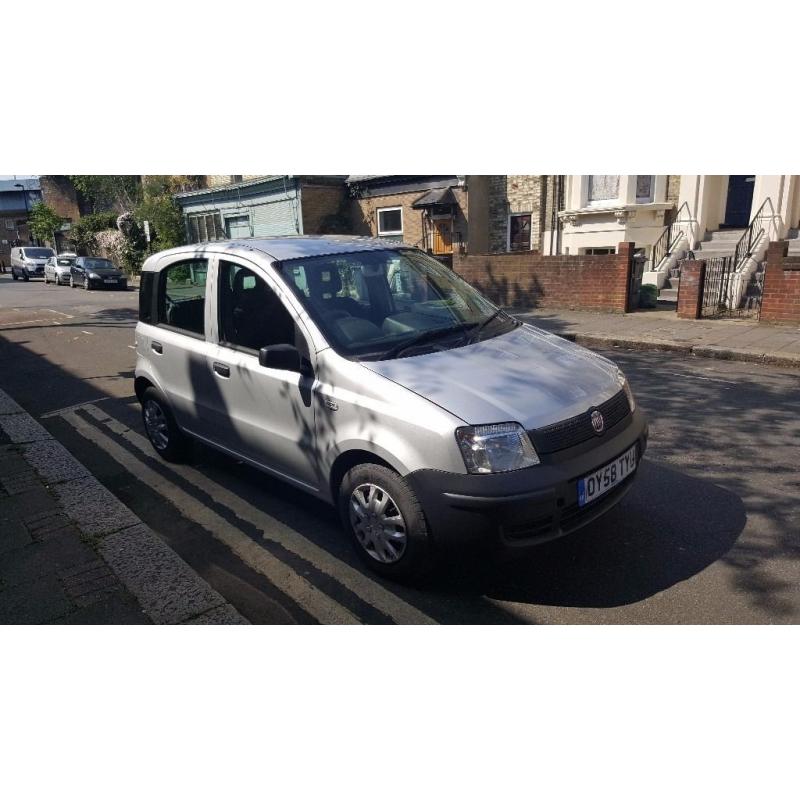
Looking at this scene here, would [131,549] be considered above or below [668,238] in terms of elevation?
below

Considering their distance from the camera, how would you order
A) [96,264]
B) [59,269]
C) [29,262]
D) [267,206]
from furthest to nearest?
[29,262]
[59,269]
[96,264]
[267,206]

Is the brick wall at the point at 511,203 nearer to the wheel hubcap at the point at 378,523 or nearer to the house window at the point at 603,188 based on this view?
the house window at the point at 603,188

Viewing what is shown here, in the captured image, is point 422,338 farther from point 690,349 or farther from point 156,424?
point 690,349

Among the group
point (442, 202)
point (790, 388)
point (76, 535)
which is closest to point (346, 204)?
point (442, 202)

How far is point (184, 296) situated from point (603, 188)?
15.8m

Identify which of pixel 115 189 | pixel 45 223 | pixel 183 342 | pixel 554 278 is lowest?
pixel 554 278

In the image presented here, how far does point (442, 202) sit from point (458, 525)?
18660mm

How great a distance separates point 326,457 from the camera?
143 inches

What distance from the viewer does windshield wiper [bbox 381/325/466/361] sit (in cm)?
359

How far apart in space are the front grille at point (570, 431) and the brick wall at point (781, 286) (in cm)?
940

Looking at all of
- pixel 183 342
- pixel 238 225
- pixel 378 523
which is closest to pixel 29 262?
pixel 238 225

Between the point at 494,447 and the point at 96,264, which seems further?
the point at 96,264

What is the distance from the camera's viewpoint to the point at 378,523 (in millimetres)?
3389

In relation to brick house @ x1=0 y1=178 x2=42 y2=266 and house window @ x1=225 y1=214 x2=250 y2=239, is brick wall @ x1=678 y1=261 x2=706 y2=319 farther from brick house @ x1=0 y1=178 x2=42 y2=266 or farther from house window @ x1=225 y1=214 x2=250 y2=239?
brick house @ x1=0 y1=178 x2=42 y2=266
